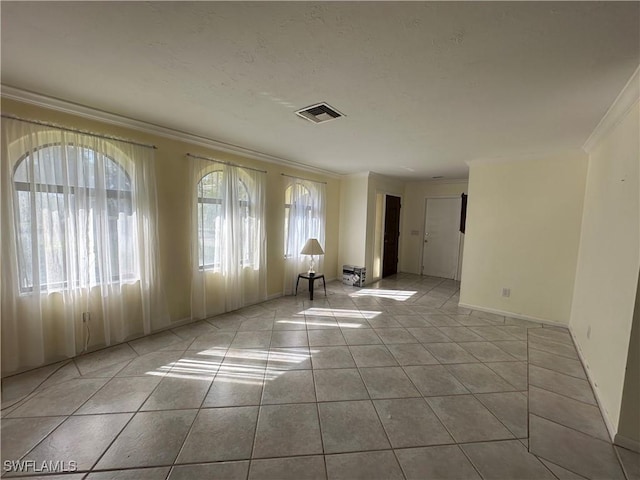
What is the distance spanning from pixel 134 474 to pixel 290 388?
107 cm

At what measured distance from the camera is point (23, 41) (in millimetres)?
1558

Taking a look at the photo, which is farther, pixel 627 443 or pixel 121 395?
pixel 121 395

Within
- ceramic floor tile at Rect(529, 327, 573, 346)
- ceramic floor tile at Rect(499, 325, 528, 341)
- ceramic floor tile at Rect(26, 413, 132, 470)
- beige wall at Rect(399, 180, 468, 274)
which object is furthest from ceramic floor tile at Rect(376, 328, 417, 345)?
beige wall at Rect(399, 180, 468, 274)

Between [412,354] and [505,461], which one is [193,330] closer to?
[412,354]

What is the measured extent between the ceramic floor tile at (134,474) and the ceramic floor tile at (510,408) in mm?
2185

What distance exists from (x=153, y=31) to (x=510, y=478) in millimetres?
3114

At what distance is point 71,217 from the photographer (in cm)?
243

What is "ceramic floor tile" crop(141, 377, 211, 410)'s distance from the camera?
195cm

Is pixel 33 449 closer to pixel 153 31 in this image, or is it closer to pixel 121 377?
pixel 121 377

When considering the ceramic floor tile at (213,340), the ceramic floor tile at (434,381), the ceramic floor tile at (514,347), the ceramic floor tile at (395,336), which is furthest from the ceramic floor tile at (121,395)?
the ceramic floor tile at (514,347)

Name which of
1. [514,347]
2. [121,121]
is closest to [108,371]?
[121,121]

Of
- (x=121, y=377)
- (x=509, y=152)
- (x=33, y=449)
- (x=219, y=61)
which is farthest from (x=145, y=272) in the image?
(x=509, y=152)

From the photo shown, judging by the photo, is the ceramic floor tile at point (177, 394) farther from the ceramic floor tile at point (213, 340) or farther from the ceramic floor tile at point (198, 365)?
the ceramic floor tile at point (213, 340)

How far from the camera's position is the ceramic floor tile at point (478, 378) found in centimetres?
223
